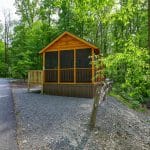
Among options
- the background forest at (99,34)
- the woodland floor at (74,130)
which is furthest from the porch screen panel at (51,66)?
the woodland floor at (74,130)

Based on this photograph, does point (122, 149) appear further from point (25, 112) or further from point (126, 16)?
point (25, 112)

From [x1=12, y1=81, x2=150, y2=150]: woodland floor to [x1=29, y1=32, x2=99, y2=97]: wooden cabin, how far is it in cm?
427

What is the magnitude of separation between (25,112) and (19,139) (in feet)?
11.6

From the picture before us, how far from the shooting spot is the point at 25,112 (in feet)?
37.3

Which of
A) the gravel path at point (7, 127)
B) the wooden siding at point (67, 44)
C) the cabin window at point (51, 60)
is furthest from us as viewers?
the cabin window at point (51, 60)

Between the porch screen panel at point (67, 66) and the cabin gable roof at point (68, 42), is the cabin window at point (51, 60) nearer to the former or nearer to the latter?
the cabin gable roof at point (68, 42)

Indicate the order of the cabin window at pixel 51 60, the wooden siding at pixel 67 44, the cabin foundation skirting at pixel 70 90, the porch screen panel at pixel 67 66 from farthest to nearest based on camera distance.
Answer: the cabin window at pixel 51 60 → the porch screen panel at pixel 67 66 → the wooden siding at pixel 67 44 → the cabin foundation skirting at pixel 70 90

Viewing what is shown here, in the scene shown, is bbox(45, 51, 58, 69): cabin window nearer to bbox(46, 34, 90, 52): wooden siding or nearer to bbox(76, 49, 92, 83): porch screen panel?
bbox(46, 34, 90, 52): wooden siding

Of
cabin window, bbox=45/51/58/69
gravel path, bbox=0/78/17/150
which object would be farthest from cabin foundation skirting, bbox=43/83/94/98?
gravel path, bbox=0/78/17/150

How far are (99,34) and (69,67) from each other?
17.6 meters

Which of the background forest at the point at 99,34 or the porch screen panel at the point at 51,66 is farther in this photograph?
the porch screen panel at the point at 51,66

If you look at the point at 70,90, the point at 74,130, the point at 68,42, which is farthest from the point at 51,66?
the point at 74,130

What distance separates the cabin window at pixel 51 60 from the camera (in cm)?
1823

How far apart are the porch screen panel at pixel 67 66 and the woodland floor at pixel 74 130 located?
482 cm
